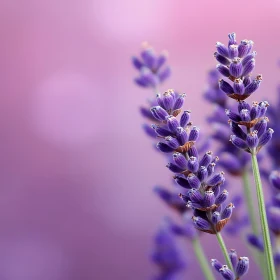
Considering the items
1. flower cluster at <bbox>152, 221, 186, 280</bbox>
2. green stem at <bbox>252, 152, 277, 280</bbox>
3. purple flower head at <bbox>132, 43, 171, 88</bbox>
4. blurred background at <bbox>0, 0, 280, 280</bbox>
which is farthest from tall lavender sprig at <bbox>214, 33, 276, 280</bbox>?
blurred background at <bbox>0, 0, 280, 280</bbox>

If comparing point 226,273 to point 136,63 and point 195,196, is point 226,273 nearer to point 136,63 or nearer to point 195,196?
point 195,196

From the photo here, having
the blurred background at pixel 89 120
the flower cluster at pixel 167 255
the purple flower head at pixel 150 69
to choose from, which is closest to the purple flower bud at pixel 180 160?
the purple flower head at pixel 150 69

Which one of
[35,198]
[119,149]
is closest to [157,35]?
[119,149]

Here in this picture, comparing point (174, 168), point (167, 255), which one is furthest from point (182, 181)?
point (167, 255)

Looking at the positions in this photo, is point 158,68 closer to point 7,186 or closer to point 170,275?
point 170,275

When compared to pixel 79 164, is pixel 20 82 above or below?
above

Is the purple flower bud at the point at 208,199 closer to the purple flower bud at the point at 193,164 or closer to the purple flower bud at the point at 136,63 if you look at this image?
the purple flower bud at the point at 193,164
